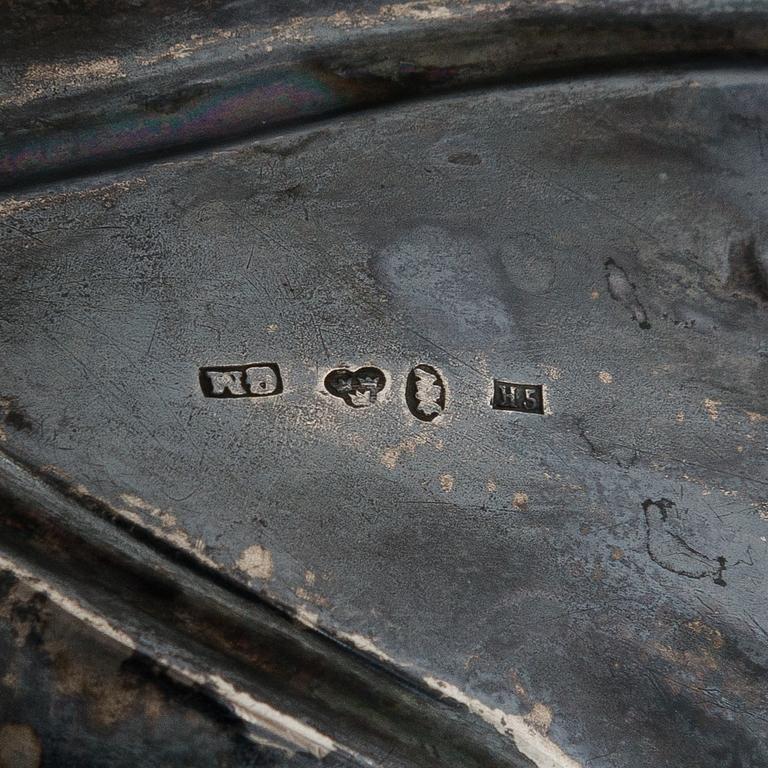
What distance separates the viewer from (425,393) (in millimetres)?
1569

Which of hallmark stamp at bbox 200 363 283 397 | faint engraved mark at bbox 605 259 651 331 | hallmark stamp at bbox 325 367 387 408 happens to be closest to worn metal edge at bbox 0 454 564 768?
hallmark stamp at bbox 200 363 283 397

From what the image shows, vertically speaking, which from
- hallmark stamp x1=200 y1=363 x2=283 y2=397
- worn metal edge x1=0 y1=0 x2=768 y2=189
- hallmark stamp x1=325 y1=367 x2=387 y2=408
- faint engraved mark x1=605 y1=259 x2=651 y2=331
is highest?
worn metal edge x1=0 y1=0 x2=768 y2=189

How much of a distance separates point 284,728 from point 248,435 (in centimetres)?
A: 55

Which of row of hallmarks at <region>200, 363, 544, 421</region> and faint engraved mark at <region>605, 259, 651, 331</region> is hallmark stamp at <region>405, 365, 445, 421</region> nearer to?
row of hallmarks at <region>200, 363, 544, 421</region>

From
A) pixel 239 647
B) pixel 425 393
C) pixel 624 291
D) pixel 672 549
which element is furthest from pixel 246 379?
pixel 672 549

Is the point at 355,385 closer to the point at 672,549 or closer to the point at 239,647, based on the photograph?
the point at 239,647

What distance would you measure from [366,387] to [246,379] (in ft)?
0.81

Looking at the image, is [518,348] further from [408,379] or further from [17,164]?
[17,164]

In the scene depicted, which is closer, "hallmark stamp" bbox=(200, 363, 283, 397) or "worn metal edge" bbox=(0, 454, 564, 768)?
"worn metal edge" bbox=(0, 454, 564, 768)

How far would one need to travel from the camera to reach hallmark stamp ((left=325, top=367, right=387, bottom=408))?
5.09 feet

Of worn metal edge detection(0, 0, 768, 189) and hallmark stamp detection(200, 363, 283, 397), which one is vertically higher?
worn metal edge detection(0, 0, 768, 189)

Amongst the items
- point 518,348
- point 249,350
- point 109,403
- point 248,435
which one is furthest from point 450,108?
point 109,403

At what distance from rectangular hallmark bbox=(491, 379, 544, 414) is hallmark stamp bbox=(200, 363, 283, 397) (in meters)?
0.46

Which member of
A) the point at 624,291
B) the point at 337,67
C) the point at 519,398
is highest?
the point at 337,67
